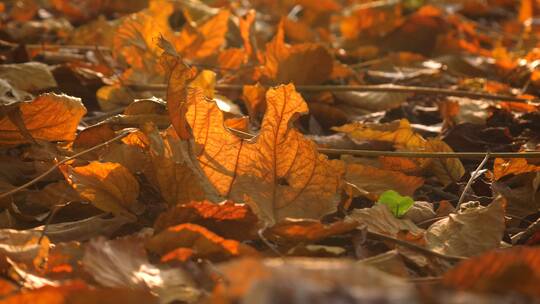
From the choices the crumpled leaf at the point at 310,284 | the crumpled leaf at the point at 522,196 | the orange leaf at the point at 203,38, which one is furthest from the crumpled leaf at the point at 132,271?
the orange leaf at the point at 203,38

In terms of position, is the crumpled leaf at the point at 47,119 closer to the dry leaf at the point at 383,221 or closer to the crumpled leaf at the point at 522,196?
the dry leaf at the point at 383,221

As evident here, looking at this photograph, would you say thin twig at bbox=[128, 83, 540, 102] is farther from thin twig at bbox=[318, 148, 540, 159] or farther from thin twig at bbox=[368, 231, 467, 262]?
thin twig at bbox=[368, 231, 467, 262]

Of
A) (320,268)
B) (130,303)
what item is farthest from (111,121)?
(320,268)

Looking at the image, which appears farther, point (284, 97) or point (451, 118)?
point (451, 118)

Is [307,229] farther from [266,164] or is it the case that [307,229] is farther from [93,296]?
[93,296]

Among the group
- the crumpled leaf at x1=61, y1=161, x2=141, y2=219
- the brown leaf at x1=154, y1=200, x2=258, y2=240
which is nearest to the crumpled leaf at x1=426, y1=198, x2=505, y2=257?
the brown leaf at x1=154, y1=200, x2=258, y2=240

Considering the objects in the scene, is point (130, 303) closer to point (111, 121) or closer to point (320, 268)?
point (320, 268)
